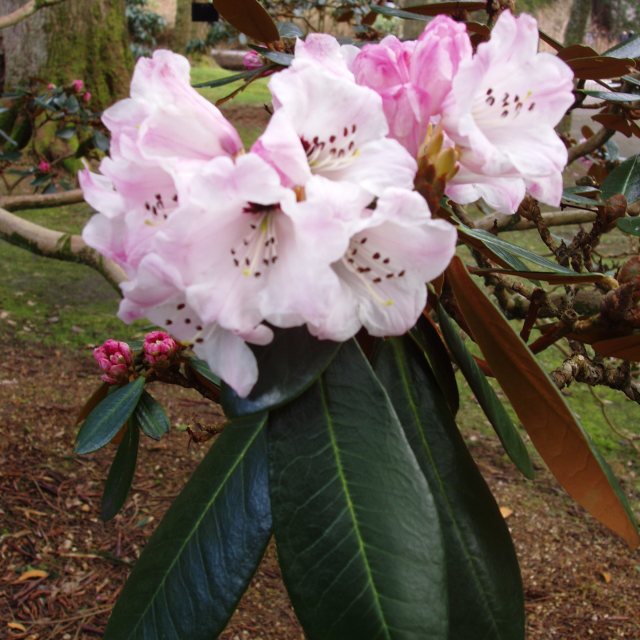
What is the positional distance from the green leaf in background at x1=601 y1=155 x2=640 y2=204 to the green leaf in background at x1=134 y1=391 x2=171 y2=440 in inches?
27.7

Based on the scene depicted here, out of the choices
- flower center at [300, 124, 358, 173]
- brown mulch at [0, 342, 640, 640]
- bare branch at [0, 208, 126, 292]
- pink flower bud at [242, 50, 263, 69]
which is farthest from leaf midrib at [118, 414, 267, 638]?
bare branch at [0, 208, 126, 292]

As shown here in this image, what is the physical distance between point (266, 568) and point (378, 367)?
124 centimetres

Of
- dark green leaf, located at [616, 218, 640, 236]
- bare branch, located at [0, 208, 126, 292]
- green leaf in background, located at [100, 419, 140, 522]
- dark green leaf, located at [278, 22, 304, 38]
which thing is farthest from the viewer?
bare branch, located at [0, 208, 126, 292]

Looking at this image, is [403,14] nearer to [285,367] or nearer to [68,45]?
[285,367]

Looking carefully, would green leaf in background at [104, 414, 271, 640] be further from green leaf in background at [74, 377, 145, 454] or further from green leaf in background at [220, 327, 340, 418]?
green leaf in background at [74, 377, 145, 454]

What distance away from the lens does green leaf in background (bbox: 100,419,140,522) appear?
979 millimetres

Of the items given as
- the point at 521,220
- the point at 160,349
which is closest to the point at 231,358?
the point at 160,349

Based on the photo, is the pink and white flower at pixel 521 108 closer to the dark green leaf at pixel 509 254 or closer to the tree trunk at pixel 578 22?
the dark green leaf at pixel 509 254

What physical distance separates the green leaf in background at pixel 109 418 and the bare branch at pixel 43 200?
1.55 meters

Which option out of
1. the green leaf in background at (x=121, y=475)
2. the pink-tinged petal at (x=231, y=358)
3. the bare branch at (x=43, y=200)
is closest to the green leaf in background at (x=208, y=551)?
the pink-tinged petal at (x=231, y=358)

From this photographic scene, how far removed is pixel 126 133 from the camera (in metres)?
0.50

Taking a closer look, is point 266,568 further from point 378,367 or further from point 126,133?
point 126,133

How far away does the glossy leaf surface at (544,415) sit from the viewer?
1.87ft

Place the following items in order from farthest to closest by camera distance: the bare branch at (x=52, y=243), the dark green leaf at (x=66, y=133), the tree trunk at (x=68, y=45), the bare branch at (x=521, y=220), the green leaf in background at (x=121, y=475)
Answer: the tree trunk at (x=68, y=45) < the dark green leaf at (x=66, y=133) < the bare branch at (x=52, y=243) < the bare branch at (x=521, y=220) < the green leaf in background at (x=121, y=475)
